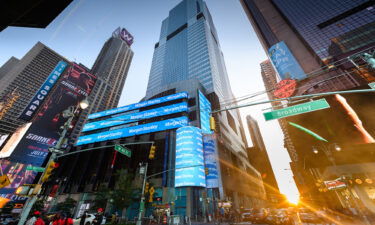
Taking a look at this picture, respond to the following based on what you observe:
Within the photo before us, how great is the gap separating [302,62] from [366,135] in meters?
38.6

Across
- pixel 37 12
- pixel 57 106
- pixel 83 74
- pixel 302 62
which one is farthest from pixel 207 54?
pixel 37 12

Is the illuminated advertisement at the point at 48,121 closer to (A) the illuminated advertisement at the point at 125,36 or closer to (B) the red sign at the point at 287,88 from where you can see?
(B) the red sign at the point at 287,88

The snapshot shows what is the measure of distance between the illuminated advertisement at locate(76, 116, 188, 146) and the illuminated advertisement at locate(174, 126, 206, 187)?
4.85 m

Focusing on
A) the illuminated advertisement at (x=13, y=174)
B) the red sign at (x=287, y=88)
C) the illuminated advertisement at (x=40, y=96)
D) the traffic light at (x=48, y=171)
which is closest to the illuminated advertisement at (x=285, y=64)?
the red sign at (x=287, y=88)

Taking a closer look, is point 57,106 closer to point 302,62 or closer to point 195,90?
point 195,90

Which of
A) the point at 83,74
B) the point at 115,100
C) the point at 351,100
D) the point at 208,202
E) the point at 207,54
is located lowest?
the point at 208,202

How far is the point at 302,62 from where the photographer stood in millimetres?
43688

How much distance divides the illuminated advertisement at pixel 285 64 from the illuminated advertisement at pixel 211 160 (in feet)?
83.4

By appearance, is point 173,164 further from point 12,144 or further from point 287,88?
point 12,144

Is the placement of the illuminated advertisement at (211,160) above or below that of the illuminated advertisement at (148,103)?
below

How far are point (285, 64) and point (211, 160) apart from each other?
30646 millimetres

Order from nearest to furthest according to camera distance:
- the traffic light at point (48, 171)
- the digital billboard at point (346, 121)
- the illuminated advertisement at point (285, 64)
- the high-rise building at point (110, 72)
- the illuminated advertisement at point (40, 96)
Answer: the traffic light at point (48, 171) → the digital billboard at point (346, 121) → the illuminated advertisement at point (285, 64) → the illuminated advertisement at point (40, 96) → the high-rise building at point (110, 72)

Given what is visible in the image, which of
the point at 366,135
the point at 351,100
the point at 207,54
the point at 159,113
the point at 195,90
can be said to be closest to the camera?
the point at 366,135

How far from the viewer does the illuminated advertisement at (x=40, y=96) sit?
35812 millimetres
